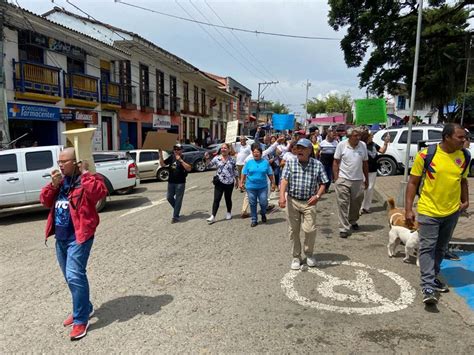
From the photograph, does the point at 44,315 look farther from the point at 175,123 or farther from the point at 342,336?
the point at 175,123

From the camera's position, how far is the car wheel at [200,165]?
19472 mm

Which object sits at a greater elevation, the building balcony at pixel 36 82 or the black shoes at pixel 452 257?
the building balcony at pixel 36 82

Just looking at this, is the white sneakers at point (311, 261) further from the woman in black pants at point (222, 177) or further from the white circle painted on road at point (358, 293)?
the woman in black pants at point (222, 177)

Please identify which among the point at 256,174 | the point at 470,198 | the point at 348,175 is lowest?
the point at 470,198

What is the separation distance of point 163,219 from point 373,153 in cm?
455

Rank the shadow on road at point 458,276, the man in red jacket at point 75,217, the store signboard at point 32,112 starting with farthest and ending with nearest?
the store signboard at point 32,112
the shadow on road at point 458,276
the man in red jacket at point 75,217

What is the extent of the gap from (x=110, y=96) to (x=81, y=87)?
252cm

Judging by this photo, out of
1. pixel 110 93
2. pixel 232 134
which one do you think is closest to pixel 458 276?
pixel 232 134

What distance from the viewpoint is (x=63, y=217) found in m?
3.49

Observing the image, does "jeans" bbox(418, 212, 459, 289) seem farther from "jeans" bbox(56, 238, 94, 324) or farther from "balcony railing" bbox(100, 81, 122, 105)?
"balcony railing" bbox(100, 81, 122, 105)

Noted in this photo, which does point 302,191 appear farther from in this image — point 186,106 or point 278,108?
point 278,108

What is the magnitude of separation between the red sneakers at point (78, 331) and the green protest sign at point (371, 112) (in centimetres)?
815

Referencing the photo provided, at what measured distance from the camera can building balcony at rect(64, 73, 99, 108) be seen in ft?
59.1

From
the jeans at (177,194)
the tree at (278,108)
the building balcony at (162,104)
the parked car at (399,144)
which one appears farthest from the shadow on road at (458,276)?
the tree at (278,108)
